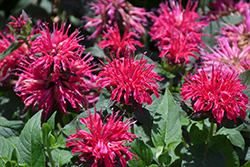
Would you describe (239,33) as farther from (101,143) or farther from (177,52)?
(101,143)

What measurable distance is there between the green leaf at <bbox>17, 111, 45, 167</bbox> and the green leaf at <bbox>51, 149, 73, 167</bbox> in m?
0.11

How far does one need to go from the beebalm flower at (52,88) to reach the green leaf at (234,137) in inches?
17.6

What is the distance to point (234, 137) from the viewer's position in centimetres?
86

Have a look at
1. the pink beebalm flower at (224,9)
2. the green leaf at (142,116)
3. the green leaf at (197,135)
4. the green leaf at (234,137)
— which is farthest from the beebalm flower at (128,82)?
the pink beebalm flower at (224,9)

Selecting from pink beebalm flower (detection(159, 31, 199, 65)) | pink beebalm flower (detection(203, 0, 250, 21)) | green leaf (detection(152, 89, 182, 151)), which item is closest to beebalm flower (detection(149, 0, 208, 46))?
pink beebalm flower (detection(159, 31, 199, 65))

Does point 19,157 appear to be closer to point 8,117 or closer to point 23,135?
point 23,135

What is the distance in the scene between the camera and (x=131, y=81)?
79 cm

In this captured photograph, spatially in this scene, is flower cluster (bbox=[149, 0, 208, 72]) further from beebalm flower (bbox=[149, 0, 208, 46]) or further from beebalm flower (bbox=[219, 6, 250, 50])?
beebalm flower (bbox=[219, 6, 250, 50])

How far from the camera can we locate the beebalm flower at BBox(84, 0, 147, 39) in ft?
3.92

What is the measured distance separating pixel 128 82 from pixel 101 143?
0.19 meters

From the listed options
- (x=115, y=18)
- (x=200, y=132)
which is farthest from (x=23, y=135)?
(x=115, y=18)

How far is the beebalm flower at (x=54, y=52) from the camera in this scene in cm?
83

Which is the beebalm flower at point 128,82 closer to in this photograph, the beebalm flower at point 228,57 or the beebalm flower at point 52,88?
the beebalm flower at point 52,88

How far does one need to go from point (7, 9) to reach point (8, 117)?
2.65 ft
